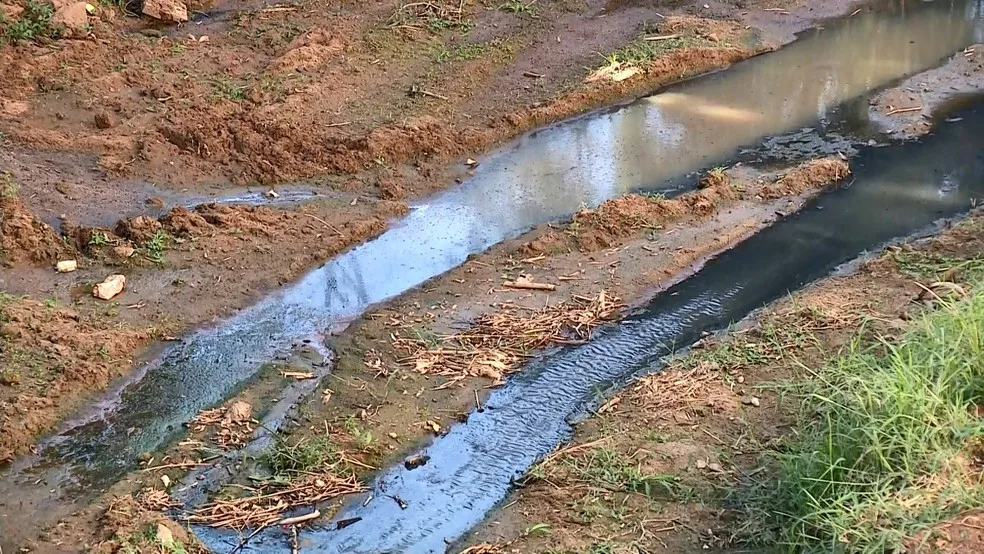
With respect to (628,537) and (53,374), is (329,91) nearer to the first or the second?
(53,374)

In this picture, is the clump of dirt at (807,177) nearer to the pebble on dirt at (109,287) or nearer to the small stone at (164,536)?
the pebble on dirt at (109,287)

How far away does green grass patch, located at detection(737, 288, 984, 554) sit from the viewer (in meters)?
3.59

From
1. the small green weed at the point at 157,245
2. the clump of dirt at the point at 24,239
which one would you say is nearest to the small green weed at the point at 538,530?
the small green weed at the point at 157,245

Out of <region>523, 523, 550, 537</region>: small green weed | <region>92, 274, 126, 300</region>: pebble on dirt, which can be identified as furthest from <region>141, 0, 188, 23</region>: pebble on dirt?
<region>523, 523, 550, 537</region>: small green weed

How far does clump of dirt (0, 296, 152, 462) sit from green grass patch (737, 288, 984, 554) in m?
3.67

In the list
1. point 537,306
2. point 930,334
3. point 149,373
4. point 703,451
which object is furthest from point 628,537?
point 149,373

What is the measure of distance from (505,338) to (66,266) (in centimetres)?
310

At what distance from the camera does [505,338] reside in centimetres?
571

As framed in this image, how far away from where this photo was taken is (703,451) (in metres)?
4.61

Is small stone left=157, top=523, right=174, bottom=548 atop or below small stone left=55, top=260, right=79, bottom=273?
below

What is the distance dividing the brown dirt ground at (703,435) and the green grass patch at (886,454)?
0.14m

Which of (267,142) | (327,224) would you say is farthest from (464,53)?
(327,224)

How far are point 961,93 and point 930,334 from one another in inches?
211

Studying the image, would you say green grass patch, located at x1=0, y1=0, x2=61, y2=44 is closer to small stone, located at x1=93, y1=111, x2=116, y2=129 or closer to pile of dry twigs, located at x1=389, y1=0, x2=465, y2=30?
small stone, located at x1=93, y1=111, x2=116, y2=129
